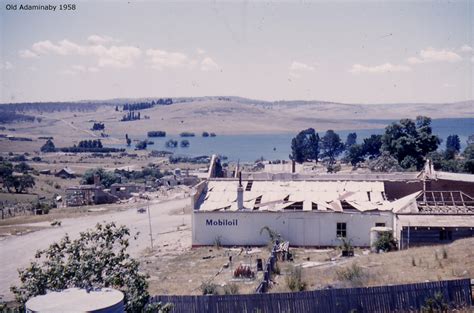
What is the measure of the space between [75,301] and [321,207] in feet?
92.1

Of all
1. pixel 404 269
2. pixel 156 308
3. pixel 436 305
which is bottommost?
pixel 404 269

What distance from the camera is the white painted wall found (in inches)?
1396

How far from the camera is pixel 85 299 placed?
9.62 m

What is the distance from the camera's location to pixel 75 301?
9.54 m

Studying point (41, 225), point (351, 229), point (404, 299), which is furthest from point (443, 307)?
point (41, 225)

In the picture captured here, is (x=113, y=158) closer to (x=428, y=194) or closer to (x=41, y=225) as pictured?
(x=41, y=225)

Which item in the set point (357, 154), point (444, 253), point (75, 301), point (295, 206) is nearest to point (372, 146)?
point (357, 154)

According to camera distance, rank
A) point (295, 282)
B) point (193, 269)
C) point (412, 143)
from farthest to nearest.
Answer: point (412, 143), point (193, 269), point (295, 282)

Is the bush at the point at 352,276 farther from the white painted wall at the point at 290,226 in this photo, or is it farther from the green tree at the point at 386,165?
the green tree at the point at 386,165

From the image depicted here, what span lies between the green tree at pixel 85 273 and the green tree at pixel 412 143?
61167 mm

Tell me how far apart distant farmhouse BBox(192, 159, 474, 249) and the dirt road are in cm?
351

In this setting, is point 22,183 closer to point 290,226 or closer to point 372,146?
point 372,146

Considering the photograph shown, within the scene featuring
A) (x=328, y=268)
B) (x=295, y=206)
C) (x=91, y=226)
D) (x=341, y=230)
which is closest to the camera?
(x=328, y=268)

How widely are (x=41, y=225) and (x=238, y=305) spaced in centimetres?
4144
